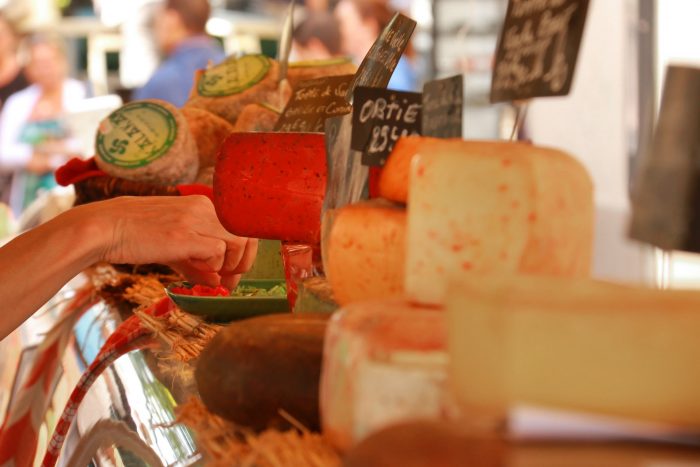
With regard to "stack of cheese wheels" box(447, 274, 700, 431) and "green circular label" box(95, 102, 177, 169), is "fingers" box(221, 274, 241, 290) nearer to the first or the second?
"green circular label" box(95, 102, 177, 169)

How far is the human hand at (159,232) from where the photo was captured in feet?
4.80

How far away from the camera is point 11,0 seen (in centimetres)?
841

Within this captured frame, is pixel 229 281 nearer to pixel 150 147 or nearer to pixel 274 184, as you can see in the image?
pixel 274 184

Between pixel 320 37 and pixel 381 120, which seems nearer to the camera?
pixel 381 120

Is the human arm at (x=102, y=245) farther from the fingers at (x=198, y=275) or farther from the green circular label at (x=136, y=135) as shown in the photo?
the green circular label at (x=136, y=135)

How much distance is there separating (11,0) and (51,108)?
2539mm

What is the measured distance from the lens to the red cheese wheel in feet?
4.25

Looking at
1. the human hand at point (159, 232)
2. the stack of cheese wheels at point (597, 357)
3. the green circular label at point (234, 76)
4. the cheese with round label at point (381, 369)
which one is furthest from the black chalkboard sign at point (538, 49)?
the green circular label at point (234, 76)

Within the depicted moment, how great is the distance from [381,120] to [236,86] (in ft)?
4.87

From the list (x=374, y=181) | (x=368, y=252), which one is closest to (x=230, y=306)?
(x=374, y=181)

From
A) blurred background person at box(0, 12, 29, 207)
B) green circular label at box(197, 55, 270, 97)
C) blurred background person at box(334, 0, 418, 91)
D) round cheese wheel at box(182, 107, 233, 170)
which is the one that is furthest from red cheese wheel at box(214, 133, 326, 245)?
blurred background person at box(0, 12, 29, 207)

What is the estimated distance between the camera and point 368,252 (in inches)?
33.9

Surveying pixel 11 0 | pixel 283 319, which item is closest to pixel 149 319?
pixel 283 319

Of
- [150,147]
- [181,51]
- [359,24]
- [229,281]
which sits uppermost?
[359,24]
